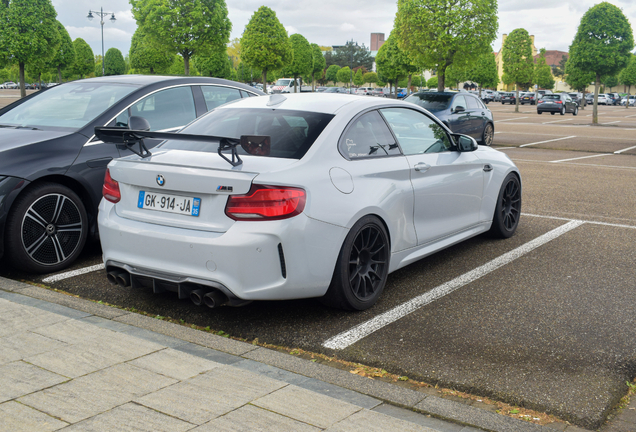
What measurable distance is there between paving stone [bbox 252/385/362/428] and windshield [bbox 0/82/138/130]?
3649 mm

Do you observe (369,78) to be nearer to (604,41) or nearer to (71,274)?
(604,41)

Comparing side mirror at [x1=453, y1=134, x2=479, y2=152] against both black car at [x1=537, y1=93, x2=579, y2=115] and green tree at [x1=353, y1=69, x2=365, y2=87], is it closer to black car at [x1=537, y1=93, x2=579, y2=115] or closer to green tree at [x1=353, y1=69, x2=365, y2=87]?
black car at [x1=537, y1=93, x2=579, y2=115]

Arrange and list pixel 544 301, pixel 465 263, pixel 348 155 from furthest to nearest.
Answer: pixel 465 263, pixel 544 301, pixel 348 155

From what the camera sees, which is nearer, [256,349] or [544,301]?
[256,349]

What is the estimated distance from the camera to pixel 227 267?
12.7 feet

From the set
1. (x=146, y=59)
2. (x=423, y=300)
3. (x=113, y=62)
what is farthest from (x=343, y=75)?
(x=423, y=300)

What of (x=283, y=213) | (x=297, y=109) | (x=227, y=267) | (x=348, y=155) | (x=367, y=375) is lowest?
(x=367, y=375)

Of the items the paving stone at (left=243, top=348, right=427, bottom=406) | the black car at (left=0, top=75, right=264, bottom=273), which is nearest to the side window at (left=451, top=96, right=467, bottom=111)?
the black car at (left=0, top=75, right=264, bottom=273)

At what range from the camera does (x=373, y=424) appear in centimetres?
287

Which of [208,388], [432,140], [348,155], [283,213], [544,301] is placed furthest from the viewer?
[432,140]

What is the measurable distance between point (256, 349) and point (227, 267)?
0.52m

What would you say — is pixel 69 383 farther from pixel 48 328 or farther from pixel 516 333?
pixel 516 333

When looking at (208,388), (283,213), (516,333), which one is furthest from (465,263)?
(208,388)

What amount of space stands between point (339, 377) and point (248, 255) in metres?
0.91
